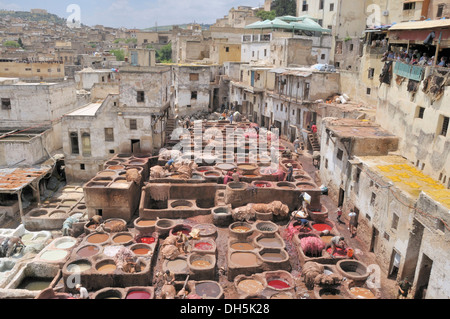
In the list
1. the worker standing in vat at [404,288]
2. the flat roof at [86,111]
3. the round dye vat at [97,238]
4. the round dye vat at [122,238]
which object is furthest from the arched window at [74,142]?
the worker standing in vat at [404,288]

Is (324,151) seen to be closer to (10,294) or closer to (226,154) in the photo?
(226,154)

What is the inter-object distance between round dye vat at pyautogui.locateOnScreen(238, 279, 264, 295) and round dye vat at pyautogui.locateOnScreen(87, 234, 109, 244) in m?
7.56

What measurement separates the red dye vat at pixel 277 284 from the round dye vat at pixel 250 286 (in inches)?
18.1

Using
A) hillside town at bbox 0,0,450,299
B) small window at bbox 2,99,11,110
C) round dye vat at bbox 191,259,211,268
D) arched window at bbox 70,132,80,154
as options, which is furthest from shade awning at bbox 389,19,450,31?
small window at bbox 2,99,11,110

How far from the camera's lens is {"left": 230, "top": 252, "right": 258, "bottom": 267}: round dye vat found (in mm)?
16002

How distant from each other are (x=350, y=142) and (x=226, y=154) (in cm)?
Result: 1009

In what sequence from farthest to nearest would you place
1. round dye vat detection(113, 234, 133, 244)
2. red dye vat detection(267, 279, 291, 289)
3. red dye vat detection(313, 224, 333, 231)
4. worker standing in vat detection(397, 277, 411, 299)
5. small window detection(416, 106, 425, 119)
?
red dye vat detection(313, 224, 333, 231) < round dye vat detection(113, 234, 133, 244) < small window detection(416, 106, 425, 119) < red dye vat detection(267, 279, 291, 289) < worker standing in vat detection(397, 277, 411, 299)

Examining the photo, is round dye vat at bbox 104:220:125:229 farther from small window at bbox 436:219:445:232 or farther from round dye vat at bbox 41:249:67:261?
small window at bbox 436:219:445:232

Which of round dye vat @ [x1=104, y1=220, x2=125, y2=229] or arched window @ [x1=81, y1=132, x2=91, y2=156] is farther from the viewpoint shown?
arched window @ [x1=81, y1=132, x2=91, y2=156]

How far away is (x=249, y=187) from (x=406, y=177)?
819cm

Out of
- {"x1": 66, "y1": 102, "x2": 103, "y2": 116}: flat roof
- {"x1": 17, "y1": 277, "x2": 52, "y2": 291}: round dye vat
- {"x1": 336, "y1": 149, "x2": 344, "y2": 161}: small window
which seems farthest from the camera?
{"x1": 66, "y1": 102, "x2": 103, "y2": 116}: flat roof

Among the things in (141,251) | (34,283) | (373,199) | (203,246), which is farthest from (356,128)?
(34,283)

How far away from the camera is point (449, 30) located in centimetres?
1736

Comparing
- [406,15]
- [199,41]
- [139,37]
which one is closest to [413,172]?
[406,15]
